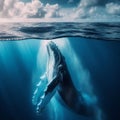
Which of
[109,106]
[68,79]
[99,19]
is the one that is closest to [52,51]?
[68,79]

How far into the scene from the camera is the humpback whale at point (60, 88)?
379 centimetres

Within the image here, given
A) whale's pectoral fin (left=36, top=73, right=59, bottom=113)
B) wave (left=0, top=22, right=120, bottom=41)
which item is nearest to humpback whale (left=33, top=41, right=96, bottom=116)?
whale's pectoral fin (left=36, top=73, right=59, bottom=113)

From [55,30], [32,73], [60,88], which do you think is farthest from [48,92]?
[55,30]

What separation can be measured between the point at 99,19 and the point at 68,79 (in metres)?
0.76

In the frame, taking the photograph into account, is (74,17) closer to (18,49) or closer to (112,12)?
(112,12)

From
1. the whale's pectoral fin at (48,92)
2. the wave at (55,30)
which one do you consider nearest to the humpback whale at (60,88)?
the whale's pectoral fin at (48,92)

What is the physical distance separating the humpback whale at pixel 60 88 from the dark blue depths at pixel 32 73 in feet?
0.53

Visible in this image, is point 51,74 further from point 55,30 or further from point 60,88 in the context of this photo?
Result: point 55,30

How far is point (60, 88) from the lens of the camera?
3877 mm

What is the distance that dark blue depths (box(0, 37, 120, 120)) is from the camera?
13.2 feet

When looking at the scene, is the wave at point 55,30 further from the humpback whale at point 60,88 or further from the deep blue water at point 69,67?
the humpback whale at point 60,88

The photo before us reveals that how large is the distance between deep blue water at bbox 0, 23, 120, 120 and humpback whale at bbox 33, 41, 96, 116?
2.6 inches

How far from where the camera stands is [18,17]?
156 inches

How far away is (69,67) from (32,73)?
421 millimetres
